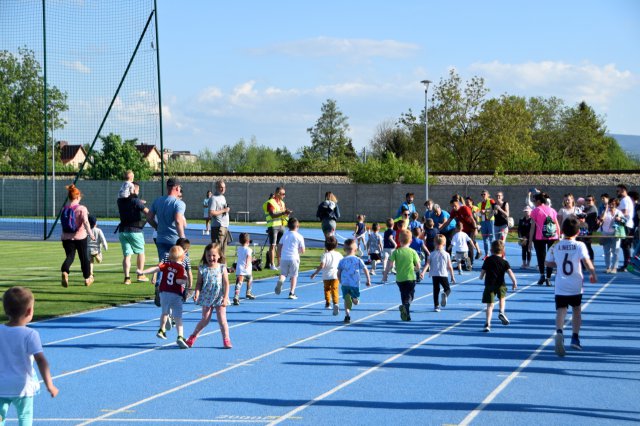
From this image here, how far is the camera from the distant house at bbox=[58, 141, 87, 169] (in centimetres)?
3794

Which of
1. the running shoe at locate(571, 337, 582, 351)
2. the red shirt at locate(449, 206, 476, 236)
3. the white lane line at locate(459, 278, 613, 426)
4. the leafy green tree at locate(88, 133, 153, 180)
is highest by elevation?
the leafy green tree at locate(88, 133, 153, 180)

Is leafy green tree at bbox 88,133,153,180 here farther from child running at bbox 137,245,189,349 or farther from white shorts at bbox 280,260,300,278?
child running at bbox 137,245,189,349

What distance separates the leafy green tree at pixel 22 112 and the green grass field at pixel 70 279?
7869 mm

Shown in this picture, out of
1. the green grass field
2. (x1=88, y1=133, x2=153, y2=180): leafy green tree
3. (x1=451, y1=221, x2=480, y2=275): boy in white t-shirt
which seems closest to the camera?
the green grass field

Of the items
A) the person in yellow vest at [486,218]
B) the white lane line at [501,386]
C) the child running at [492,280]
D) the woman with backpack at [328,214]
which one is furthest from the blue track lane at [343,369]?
the person in yellow vest at [486,218]

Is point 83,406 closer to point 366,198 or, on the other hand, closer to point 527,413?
point 527,413

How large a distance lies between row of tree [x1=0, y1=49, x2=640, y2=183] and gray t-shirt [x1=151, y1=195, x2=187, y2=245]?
16215 mm

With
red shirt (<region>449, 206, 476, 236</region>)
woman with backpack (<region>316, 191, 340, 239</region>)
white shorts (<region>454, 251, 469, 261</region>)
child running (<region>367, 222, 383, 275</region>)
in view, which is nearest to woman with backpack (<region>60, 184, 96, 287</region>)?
woman with backpack (<region>316, 191, 340, 239</region>)

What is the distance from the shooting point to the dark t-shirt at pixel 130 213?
58.0 feet

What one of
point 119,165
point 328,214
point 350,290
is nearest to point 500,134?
point 119,165

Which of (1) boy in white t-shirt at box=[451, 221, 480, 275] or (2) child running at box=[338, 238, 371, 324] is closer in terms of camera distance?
(2) child running at box=[338, 238, 371, 324]

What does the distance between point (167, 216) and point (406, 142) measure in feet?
248

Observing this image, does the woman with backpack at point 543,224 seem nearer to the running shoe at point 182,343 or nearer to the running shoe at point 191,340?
the running shoe at point 191,340

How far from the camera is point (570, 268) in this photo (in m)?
10.8
